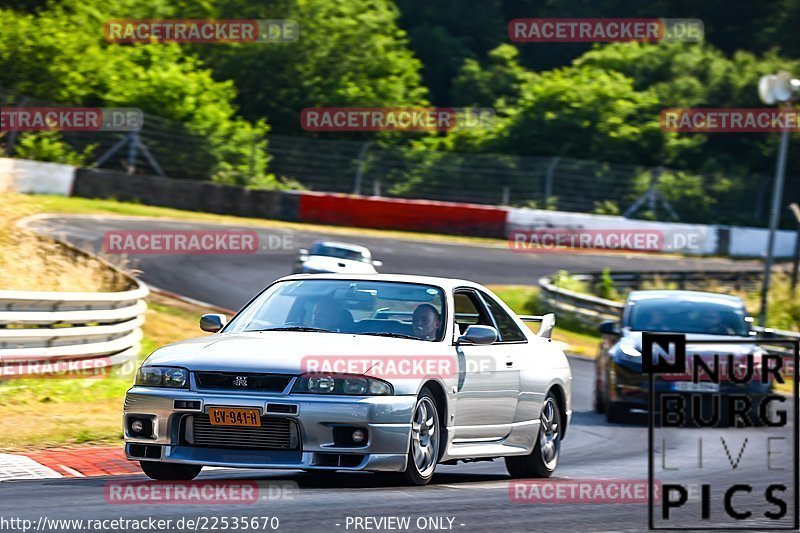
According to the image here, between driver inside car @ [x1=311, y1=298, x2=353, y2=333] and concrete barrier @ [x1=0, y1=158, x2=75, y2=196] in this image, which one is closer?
driver inside car @ [x1=311, y1=298, x2=353, y2=333]

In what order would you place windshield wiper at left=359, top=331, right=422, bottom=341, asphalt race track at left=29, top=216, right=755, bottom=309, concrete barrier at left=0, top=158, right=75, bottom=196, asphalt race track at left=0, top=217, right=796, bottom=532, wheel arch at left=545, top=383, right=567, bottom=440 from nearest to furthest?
1. asphalt race track at left=0, top=217, right=796, bottom=532
2. windshield wiper at left=359, top=331, right=422, bottom=341
3. wheel arch at left=545, top=383, right=567, bottom=440
4. asphalt race track at left=29, top=216, right=755, bottom=309
5. concrete barrier at left=0, top=158, right=75, bottom=196

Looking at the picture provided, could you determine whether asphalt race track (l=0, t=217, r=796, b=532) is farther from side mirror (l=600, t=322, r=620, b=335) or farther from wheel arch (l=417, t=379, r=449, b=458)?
side mirror (l=600, t=322, r=620, b=335)

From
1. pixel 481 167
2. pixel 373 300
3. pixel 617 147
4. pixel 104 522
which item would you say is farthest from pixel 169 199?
pixel 104 522

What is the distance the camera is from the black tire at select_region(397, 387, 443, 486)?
27.8 ft

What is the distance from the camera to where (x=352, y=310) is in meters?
9.32

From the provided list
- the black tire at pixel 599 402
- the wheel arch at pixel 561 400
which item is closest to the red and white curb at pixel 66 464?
the wheel arch at pixel 561 400

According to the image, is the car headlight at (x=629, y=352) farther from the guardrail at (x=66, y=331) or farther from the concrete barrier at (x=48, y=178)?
the concrete barrier at (x=48, y=178)

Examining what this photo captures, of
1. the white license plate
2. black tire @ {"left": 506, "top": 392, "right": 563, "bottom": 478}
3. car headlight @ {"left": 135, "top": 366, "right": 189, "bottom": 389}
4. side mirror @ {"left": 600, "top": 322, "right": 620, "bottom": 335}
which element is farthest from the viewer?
side mirror @ {"left": 600, "top": 322, "right": 620, "bottom": 335}

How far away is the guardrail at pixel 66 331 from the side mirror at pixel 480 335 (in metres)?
6.03

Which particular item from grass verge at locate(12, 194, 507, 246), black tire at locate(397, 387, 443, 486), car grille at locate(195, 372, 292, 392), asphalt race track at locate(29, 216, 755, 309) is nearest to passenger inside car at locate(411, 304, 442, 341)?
black tire at locate(397, 387, 443, 486)

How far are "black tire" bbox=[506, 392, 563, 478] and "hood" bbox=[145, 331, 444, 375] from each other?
5.32 ft

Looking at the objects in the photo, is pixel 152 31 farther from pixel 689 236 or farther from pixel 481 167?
pixel 689 236

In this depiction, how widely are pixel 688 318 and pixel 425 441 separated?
8.02m

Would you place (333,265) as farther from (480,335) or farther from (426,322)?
(480,335)
